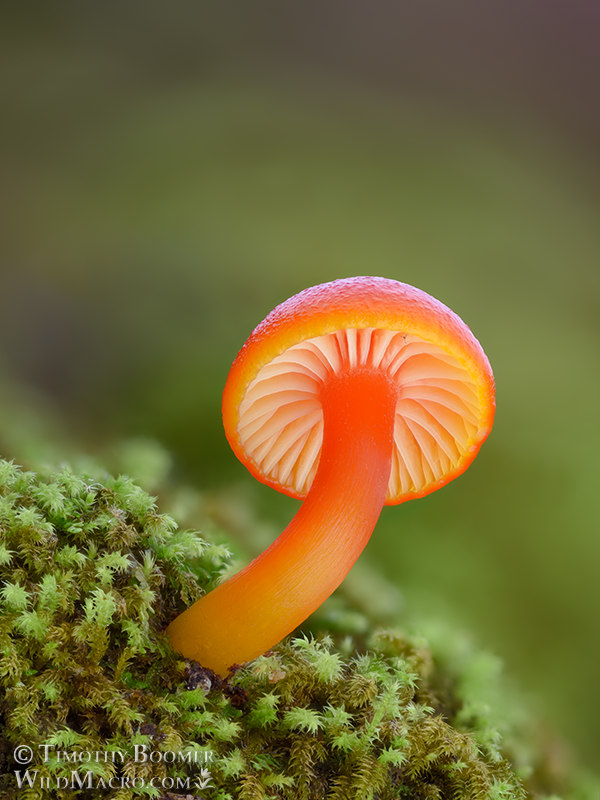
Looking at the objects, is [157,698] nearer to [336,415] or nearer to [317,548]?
[317,548]

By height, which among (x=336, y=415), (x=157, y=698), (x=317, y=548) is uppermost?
(x=336, y=415)

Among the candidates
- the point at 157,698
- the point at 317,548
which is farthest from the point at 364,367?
the point at 157,698

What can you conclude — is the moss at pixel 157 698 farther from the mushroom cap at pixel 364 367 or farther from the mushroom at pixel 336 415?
the mushroom cap at pixel 364 367

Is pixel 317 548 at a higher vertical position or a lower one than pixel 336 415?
lower

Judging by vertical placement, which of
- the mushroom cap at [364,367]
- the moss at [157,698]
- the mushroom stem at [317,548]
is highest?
the mushroom cap at [364,367]

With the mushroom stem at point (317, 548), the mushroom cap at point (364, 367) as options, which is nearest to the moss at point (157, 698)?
the mushroom stem at point (317, 548)

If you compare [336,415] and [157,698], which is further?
[336,415]

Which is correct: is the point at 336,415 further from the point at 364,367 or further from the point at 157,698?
the point at 157,698
